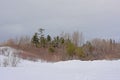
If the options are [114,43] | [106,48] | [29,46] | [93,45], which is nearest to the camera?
[29,46]

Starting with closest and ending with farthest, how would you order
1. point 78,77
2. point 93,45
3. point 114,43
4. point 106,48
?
point 78,77
point 93,45
point 106,48
point 114,43

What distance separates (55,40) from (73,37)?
14.8ft

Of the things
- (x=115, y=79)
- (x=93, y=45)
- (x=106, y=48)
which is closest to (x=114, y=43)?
(x=106, y=48)

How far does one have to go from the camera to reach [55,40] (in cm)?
4341

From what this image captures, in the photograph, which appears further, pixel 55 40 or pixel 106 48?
pixel 106 48

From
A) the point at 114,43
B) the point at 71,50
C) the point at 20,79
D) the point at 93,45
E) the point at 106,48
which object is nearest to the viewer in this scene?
Answer: the point at 20,79

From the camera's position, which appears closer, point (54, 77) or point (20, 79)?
point (20, 79)

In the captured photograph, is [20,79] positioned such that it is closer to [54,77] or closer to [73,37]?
[54,77]

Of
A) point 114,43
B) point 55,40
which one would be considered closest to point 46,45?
point 55,40

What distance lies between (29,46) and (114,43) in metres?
18.7

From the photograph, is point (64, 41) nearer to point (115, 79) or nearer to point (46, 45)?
point (46, 45)

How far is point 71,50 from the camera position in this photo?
110 feet

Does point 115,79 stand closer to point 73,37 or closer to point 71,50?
point 71,50

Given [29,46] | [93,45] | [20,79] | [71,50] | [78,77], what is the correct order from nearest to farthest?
[20,79] → [78,77] → [71,50] → [29,46] → [93,45]
